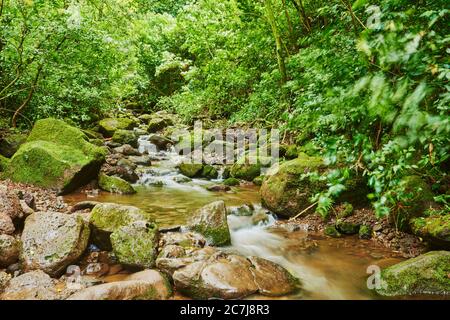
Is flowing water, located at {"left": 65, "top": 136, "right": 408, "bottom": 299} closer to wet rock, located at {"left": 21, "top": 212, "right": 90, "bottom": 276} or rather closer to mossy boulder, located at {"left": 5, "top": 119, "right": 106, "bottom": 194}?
mossy boulder, located at {"left": 5, "top": 119, "right": 106, "bottom": 194}

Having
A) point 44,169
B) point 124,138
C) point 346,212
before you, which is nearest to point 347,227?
point 346,212

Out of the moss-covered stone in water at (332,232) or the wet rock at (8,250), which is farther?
the moss-covered stone in water at (332,232)

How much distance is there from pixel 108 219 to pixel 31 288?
1496 mm

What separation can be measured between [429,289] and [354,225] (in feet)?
6.85

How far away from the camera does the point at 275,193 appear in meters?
6.99

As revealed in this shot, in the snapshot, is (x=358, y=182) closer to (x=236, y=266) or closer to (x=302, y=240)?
(x=302, y=240)

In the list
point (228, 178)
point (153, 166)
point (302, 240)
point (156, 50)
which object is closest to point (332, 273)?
point (302, 240)

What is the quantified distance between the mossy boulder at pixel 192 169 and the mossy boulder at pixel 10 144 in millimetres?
4528

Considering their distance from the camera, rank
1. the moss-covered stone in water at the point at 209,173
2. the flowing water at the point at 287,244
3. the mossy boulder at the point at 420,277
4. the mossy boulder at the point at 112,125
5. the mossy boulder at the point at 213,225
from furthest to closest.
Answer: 1. the mossy boulder at the point at 112,125
2. the moss-covered stone in water at the point at 209,173
3. the mossy boulder at the point at 213,225
4. the flowing water at the point at 287,244
5. the mossy boulder at the point at 420,277

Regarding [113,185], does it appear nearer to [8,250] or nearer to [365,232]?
[8,250]

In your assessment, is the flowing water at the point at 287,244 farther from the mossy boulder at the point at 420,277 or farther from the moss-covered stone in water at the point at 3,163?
the moss-covered stone in water at the point at 3,163

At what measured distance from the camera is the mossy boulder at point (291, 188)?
6.73 metres

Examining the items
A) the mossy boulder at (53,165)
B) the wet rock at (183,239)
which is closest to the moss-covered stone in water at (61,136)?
the mossy boulder at (53,165)

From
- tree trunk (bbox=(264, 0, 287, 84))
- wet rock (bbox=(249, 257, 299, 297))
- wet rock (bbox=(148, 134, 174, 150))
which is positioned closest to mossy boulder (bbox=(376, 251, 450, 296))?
wet rock (bbox=(249, 257, 299, 297))
